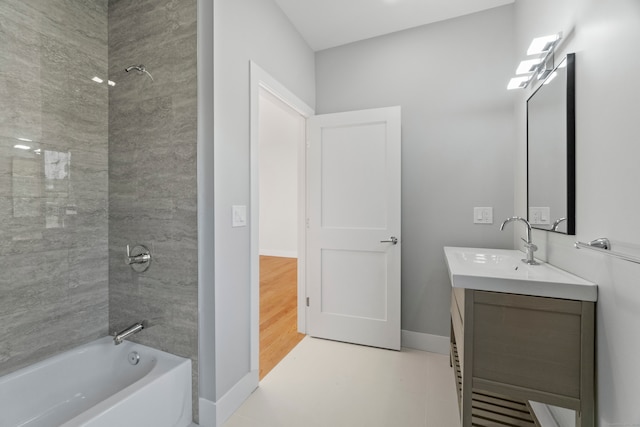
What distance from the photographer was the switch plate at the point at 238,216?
164 cm

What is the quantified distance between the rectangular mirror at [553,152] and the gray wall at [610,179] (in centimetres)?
4

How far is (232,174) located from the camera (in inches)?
64.4

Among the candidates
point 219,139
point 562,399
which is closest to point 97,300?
point 219,139

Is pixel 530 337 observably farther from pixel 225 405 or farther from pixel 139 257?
pixel 139 257

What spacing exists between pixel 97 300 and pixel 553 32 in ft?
10.3

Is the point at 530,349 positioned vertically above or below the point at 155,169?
below

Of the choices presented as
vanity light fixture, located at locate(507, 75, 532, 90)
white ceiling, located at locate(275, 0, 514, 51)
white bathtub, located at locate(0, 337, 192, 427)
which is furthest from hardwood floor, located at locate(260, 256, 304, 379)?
white ceiling, located at locate(275, 0, 514, 51)

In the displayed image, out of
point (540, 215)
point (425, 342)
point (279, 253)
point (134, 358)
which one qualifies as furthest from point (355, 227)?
point (279, 253)

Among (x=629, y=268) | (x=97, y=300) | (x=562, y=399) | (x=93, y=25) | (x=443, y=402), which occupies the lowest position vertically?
(x=443, y=402)

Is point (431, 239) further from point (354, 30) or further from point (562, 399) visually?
point (354, 30)

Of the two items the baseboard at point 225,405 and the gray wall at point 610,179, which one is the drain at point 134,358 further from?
the gray wall at point 610,179

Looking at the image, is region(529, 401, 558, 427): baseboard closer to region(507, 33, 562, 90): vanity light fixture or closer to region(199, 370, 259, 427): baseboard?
region(199, 370, 259, 427): baseboard

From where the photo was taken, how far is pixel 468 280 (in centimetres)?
122

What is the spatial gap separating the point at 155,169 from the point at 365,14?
1.96 m
